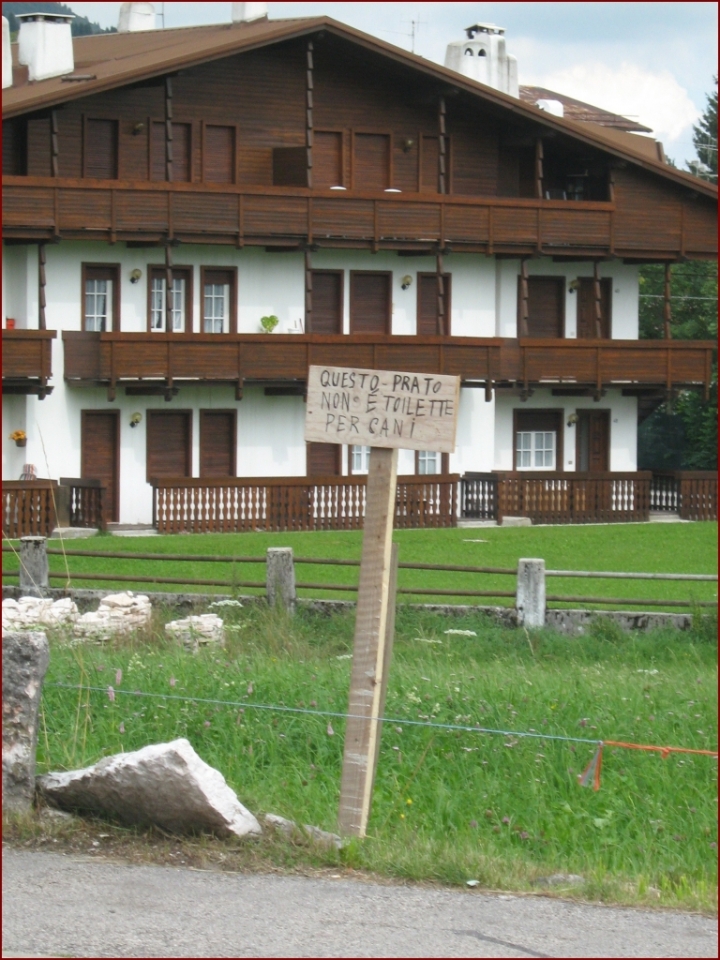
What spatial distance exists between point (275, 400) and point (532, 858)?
28.4m

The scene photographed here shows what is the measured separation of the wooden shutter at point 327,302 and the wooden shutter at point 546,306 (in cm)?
530

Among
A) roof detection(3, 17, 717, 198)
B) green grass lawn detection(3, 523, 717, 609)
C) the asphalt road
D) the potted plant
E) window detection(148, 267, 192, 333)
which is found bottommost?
the asphalt road

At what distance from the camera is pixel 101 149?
34.3m

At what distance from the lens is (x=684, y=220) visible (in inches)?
1548

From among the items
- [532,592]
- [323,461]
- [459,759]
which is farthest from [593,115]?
[459,759]

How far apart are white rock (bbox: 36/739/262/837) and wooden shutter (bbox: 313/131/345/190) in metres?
30.4

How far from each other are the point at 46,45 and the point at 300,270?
861cm

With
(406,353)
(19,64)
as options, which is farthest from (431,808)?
(19,64)

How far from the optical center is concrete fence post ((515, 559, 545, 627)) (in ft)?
59.5

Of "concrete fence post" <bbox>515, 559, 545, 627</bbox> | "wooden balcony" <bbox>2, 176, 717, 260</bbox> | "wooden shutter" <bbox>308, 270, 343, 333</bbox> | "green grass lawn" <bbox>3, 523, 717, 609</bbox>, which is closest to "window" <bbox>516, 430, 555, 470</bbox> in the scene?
"wooden balcony" <bbox>2, 176, 717, 260</bbox>

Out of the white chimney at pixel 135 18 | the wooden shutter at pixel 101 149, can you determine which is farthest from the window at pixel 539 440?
the white chimney at pixel 135 18

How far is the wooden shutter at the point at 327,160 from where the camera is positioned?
3662 centimetres

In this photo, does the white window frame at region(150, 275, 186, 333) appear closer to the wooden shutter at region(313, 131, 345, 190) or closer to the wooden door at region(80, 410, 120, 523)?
the wooden door at region(80, 410, 120, 523)

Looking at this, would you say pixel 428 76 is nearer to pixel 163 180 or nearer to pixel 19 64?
pixel 163 180
